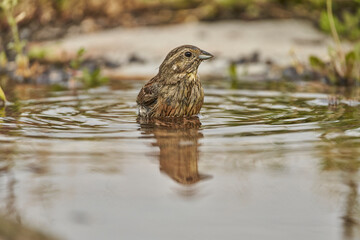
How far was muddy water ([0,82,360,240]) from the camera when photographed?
2.47 meters

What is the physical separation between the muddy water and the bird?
207 mm

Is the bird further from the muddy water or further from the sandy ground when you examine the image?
the sandy ground

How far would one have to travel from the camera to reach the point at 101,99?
705 centimetres

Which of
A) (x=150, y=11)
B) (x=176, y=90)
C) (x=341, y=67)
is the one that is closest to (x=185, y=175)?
(x=176, y=90)

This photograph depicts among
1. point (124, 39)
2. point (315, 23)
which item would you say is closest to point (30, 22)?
point (124, 39)

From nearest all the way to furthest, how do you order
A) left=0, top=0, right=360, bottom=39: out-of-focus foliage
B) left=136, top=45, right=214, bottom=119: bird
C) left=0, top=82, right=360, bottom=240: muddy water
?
left=0, top=82, right=360, bottom=240: muddy water
left=136, top=45, right=214, bottom=119: bird
left=0, top=0, right=360, bottom=39: out-of-focus foliage

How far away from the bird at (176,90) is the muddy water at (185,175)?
21 cm

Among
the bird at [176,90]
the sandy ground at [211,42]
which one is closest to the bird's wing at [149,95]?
the bird at [176,90]

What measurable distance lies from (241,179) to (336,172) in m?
0.54

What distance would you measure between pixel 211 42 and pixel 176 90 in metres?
6.16

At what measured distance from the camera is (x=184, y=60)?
19.3ft

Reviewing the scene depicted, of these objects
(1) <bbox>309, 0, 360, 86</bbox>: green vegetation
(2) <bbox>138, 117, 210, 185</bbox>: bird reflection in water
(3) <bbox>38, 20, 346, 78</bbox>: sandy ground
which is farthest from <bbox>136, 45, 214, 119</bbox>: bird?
(3) <bbox>38, 20, 346, 78</bbox>: sandy ground

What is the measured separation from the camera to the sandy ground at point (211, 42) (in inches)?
426

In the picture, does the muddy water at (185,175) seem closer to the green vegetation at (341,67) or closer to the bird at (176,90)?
the bird at (176,90)
